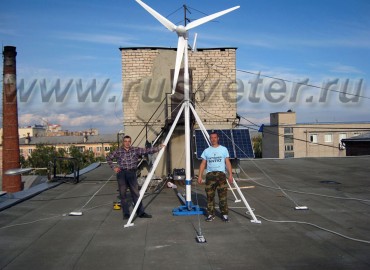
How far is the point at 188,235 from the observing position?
7176 millimetres

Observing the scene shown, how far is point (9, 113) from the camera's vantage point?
2367 cm

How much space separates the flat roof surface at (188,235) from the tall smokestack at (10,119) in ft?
Answer: 45.5

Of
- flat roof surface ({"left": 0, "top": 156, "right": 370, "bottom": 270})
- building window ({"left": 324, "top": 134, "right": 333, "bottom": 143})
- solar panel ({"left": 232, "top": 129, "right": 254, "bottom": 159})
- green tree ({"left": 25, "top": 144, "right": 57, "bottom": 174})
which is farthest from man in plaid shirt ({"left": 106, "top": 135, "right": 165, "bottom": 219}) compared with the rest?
green tree ({"left": 25, "top": 144, "right": 57, "bottom": 174})

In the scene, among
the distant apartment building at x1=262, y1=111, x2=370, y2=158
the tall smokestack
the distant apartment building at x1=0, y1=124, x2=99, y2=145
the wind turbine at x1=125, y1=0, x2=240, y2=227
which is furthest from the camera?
the distant apartment building at x1=0, y1=124, x2=99, y2=145

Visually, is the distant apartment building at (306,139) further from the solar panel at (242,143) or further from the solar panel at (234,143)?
the solar panel at (234,143)

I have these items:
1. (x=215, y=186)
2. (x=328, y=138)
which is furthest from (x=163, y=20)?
(x=328, y=138)

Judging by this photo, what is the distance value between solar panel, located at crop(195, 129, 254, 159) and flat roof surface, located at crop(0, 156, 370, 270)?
4202 mm

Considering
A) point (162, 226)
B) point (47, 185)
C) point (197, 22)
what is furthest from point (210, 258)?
point (47, 185)

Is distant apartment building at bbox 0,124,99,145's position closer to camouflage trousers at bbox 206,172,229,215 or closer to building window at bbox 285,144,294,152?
building window at bbox 285,144,294,152

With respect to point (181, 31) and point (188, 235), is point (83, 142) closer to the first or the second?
point (181, 31)

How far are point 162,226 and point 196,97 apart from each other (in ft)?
34.7

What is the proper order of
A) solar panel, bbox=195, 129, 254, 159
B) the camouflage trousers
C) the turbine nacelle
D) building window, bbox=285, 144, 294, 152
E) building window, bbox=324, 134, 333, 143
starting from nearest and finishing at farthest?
the camouflage trousers < the turbine nacelle < solar panel, bbox=195, 129, 254, 159 < building window, bbox=324, 134, 333, 143 < building window, bbox=285, 144, 294, 152

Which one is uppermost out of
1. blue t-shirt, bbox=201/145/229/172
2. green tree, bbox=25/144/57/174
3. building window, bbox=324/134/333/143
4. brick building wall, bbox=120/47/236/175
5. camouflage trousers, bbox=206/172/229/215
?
brick building wall, bbox=120/47/236/175

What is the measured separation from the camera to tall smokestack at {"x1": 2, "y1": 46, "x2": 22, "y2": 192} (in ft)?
77.3
